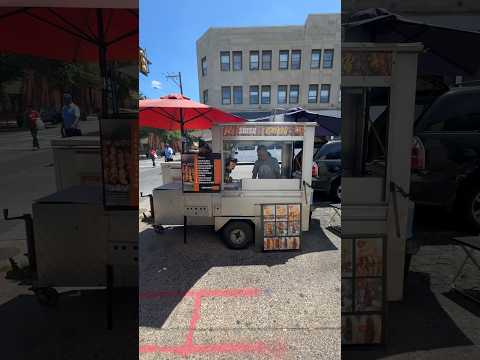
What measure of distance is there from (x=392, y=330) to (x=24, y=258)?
1871mm

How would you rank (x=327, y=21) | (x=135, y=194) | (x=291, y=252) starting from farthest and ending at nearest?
(x=135, y=194) < (x=291, y=252) < (x=327, y=21)

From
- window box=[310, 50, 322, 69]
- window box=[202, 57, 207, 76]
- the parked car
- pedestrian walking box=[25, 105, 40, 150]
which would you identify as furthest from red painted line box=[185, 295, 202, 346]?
pedestrian walking box=[25, 105, 40, 150]

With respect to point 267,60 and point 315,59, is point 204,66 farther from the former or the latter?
point 315,59

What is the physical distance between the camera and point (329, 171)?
928 mm

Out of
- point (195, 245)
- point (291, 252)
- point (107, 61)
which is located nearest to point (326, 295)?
point (291, 252)

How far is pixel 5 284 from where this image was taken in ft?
4.39

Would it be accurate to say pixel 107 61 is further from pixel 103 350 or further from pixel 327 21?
pixel 103 350

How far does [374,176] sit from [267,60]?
0.60 meters

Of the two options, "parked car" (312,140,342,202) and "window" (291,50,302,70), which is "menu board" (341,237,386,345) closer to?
"parked car" (312,140,342,202)

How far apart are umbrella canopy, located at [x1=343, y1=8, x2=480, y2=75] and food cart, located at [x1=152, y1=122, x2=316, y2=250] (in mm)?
441

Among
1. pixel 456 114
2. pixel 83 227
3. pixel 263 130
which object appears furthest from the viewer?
pixel 83 227

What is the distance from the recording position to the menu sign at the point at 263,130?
83 centimetres

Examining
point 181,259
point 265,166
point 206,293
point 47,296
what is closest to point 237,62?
point 265,166

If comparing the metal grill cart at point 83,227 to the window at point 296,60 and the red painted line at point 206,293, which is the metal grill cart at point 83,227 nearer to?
the red painted line at point 206,293
